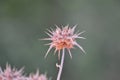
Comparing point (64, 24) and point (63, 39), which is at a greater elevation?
point (64, 24)

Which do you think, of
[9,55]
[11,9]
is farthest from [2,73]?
[11,9]

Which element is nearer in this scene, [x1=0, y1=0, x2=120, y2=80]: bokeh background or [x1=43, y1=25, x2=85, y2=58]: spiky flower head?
[x1=43, y1=25, x2=85, y2=58]: spiky flower head

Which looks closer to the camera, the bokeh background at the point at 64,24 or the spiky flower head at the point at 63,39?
the spiky flower head at the point at 63,39

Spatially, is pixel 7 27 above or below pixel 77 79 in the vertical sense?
above

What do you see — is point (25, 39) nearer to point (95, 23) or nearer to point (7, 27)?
point (7, 27)

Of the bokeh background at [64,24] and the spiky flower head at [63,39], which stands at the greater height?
the bokeh background at [64,24]

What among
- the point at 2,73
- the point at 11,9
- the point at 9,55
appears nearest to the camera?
the point at 2,73

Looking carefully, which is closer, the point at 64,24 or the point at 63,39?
the point at 63,39

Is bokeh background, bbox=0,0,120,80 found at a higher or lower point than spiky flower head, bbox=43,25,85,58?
higher
